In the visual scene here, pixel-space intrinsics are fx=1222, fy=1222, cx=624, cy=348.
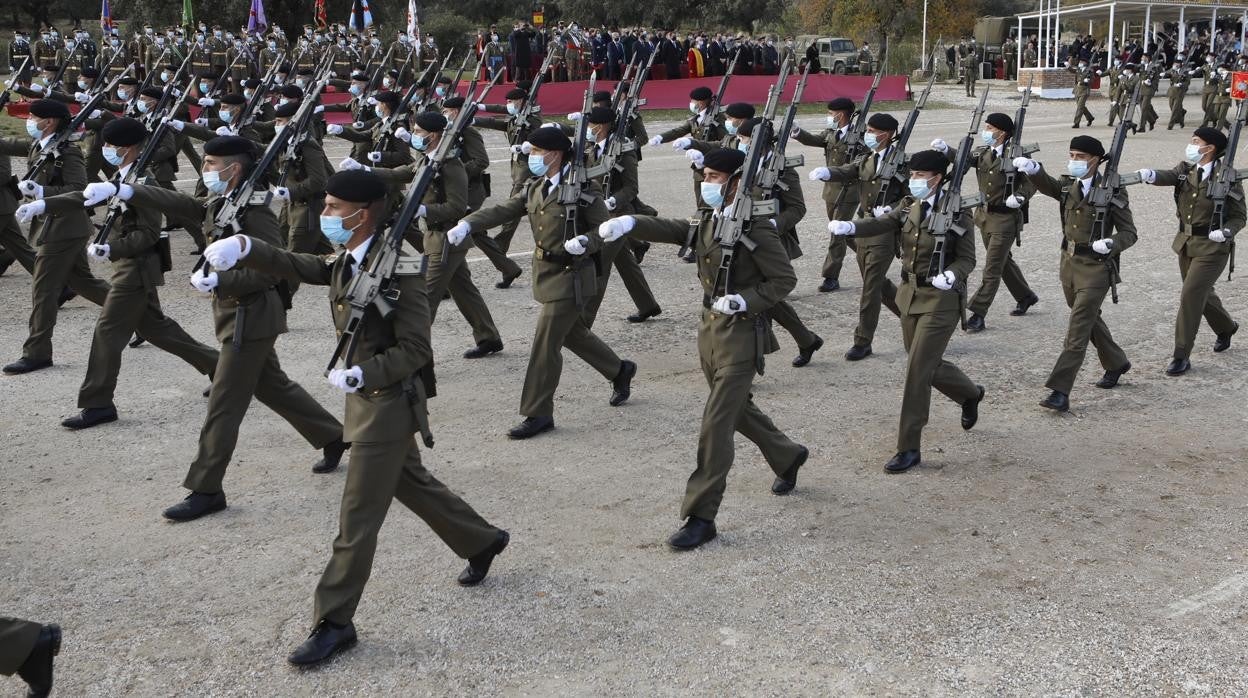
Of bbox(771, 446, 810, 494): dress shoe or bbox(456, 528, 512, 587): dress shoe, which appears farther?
bbox(771, 446, 810, 494): dress shoe

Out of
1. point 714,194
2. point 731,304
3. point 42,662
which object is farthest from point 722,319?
point 42,662

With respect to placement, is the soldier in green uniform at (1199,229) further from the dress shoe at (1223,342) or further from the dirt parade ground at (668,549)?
the dress shoe at (1223,342)

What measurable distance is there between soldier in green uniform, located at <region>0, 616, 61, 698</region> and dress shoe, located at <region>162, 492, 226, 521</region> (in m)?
1.75

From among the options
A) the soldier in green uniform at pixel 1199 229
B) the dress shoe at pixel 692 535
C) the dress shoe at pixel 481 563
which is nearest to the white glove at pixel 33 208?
the dress shoe at pixel 481 563

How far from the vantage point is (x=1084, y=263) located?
836 cm

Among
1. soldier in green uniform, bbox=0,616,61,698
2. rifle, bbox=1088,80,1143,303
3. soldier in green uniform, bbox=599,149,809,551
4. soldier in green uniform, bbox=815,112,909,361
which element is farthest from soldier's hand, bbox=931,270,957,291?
soldier in green uniform, bbox=0,616,61,698

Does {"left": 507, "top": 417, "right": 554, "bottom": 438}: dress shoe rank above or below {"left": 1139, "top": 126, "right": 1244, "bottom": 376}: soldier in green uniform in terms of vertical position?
below

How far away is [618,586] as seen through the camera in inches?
221

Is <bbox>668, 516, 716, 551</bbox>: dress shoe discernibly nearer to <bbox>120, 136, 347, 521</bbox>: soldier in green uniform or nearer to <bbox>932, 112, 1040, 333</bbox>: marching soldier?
<bbox>120, 136, 347, 521</bbox>: soldier in green uniform

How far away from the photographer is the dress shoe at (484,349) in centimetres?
951

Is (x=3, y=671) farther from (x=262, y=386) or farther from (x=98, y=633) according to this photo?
(x=262, y=386)

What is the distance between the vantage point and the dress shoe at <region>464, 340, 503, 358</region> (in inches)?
374

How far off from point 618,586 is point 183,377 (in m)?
4.74

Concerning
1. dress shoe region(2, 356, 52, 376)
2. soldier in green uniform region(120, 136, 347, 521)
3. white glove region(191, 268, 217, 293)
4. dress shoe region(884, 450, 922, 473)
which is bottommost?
dress shoe region(884, 450, 922, 473)
